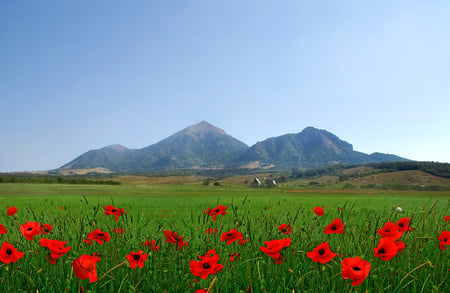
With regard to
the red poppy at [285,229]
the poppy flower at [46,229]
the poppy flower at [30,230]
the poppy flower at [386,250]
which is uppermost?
the poppy flower at [30,230]

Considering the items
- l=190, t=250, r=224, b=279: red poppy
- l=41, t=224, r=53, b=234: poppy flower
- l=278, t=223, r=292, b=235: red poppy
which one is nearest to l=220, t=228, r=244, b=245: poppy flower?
l=278, t=223, r=292, b=235: red poppy

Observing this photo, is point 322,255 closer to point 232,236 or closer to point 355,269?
point 355,269

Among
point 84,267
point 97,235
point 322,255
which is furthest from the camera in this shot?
point 97,235

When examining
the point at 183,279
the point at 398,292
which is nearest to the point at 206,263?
the point at 183,279

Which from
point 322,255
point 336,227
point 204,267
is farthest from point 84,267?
point 336,227

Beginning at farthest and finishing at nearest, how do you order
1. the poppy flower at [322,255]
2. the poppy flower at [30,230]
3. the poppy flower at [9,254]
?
the poppy flower at [30,230] < the poppy flower at [9,254] < the poppy flower at [322,255]

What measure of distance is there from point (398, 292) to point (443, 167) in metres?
77.8

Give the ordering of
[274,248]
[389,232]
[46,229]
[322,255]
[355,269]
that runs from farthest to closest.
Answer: [46,229] → [389,232] → [274,248] → [322,255] → [355,269]

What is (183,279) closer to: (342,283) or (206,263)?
(206,263)

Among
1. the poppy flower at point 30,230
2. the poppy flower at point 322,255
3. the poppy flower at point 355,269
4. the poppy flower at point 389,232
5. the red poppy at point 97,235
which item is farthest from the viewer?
the red poppy at point 97,235

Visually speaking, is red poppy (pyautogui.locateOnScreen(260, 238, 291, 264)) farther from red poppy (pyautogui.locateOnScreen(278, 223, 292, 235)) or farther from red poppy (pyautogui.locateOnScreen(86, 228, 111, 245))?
red poppy (pyautogui.locateOnScreen(86, 228, 111, 245))

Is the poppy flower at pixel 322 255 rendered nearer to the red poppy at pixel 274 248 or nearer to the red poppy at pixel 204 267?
the red poppy at pixel 274 248

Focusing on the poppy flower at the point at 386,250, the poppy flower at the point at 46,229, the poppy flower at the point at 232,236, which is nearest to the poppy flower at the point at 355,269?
the poppy flower at the point at 386,250

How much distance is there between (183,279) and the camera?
2471 millimetres
